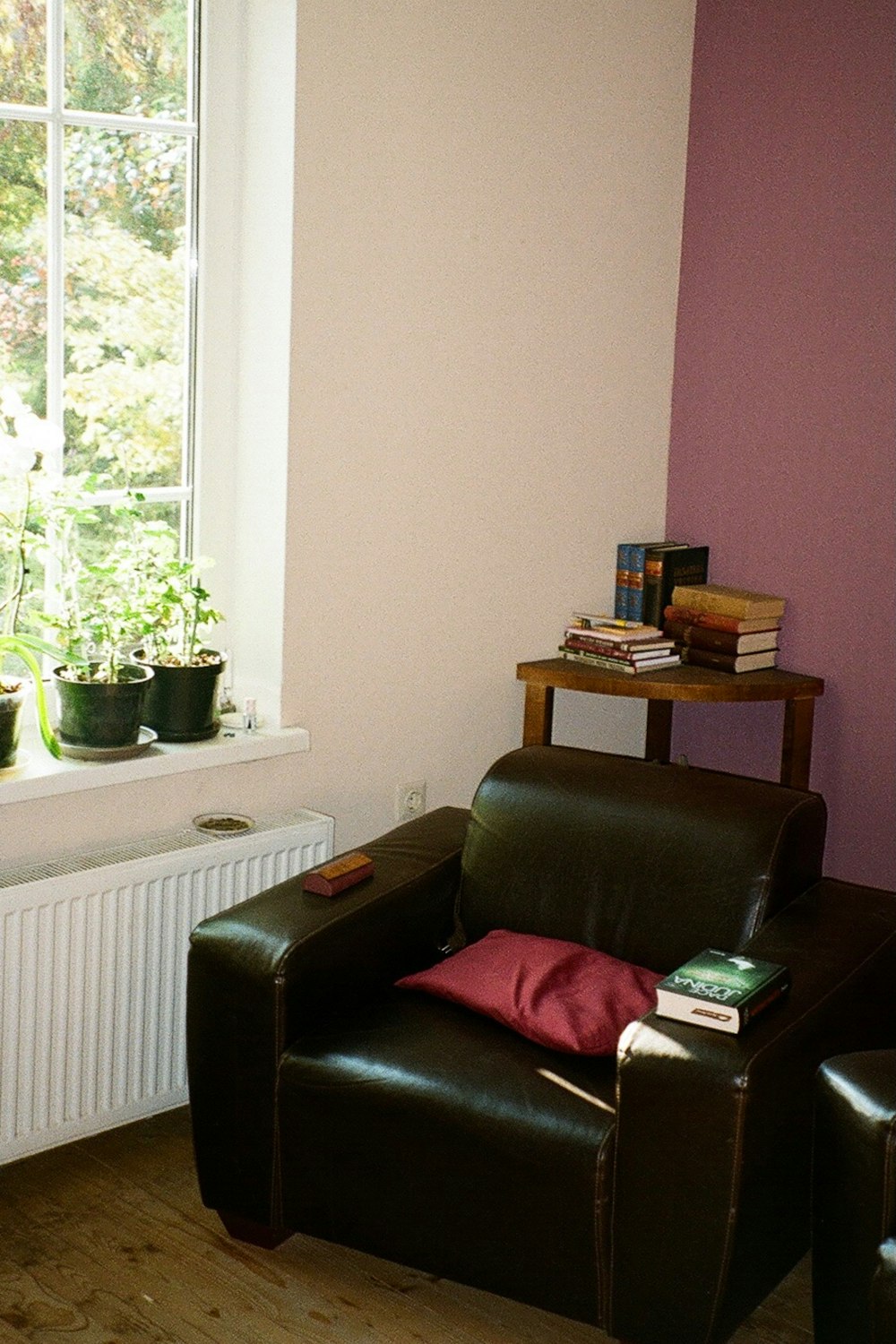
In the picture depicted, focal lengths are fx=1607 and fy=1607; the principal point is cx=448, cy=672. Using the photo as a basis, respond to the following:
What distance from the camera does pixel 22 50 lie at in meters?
2.87

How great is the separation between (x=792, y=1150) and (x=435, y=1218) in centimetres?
54

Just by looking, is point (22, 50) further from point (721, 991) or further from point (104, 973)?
point (721, 991)

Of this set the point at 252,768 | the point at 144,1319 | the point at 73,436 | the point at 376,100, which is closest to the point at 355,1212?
the point at 144,1319

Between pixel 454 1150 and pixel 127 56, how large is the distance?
2060mm

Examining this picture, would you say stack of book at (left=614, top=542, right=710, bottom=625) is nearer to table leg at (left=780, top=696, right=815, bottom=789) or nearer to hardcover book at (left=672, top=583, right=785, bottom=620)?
hardcover book at (left=672, top=583, right=785, bottom=620)

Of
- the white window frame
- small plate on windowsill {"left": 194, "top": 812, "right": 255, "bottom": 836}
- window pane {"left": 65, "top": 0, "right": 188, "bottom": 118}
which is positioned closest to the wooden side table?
the white window frame

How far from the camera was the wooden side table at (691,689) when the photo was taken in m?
3.43

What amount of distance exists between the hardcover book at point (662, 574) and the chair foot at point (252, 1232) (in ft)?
5.56

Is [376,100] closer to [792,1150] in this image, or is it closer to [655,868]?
[655,868]

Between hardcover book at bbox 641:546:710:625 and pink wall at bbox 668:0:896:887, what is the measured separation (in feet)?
0.36

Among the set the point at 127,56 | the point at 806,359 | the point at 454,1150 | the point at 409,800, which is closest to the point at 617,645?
the point at 409,800

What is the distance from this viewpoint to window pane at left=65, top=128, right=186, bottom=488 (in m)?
3.01

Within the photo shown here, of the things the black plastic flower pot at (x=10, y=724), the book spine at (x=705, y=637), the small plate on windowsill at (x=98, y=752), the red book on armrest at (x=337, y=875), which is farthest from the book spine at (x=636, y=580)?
the black plastic flower pot at (x=10, y=724)

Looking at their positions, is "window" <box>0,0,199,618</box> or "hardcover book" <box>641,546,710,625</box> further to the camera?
"hardcover book" <box>641,546,710,625</box>
